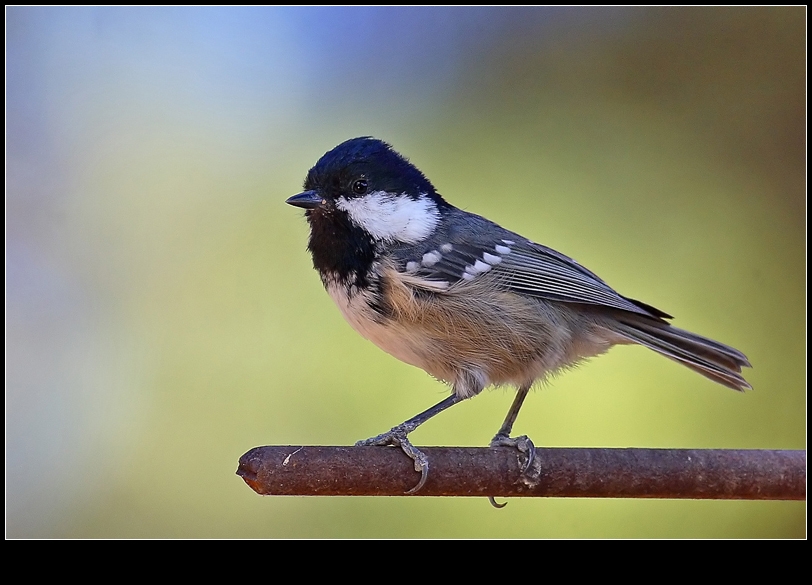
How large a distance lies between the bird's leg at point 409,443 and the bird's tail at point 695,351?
2.14 feet

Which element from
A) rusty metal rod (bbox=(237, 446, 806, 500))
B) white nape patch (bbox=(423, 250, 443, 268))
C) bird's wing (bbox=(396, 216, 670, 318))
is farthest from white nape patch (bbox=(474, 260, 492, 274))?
rusty metal rod (bbox=(237, 446, 806, 500))

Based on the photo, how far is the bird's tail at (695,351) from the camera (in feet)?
7.72

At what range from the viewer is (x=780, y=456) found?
1.76 metres

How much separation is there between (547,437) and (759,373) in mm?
1171

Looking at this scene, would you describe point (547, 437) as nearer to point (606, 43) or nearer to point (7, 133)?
point (606, 43)

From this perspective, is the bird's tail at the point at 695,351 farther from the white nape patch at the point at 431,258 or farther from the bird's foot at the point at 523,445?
the white nape patch at the point at 431,258

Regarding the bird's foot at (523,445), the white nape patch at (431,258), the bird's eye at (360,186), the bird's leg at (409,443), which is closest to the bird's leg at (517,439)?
the bird's foot at (523,445)

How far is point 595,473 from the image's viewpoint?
1.67 meters

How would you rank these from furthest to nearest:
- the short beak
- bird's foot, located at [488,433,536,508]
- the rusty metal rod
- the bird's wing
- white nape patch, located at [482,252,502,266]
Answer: white nape patch, located at [482,252,502,266] < the bird's wing < the short beak < bird's foot, located at [488,433,536,508] < the rusty metal rod

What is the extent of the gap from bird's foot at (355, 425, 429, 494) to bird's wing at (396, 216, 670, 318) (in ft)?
1.54

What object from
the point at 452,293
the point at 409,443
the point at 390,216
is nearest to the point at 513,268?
the point at 452,293

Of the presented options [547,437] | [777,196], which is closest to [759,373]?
[777,196]

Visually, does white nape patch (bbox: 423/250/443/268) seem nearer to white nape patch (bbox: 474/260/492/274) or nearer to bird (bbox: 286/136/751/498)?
bird (bbox: 286/136/751/498)

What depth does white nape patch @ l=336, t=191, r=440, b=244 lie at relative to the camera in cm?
217
